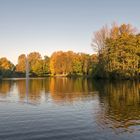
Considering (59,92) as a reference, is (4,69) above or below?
above

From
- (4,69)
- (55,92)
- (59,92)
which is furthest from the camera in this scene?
(4,69)

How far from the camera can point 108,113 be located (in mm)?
26859

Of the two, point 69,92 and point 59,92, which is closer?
point 69,92

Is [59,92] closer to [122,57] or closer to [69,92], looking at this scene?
[69,92]

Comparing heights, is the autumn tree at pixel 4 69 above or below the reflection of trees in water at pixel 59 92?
above

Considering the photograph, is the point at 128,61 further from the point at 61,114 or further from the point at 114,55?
the point at 61,114

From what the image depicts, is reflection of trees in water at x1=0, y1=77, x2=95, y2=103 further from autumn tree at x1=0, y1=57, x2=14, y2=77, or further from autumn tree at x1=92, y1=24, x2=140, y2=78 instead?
autumn tree at x1=0, y1=57, x2=14, y2=77

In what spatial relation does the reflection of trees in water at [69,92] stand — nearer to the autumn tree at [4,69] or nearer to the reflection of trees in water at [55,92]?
the reflection of trees in water at [55,92]

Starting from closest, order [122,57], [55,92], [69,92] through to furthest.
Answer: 1. [69,92]
2. [55,92]
3. [122,57]

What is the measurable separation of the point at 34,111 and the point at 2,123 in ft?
21.9

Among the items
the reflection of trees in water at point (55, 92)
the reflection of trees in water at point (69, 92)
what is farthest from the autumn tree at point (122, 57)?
the reflection of trees in water at point (69, 92)

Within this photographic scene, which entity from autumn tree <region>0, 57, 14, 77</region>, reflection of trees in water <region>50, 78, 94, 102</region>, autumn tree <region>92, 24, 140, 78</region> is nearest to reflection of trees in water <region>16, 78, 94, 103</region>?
reflection of trees in water <region>50, 78, 94, 102</region>

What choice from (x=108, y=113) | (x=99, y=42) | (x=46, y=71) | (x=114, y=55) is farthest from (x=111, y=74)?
(x=46, y=71)

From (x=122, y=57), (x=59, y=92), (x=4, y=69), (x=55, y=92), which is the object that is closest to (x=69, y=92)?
(x=59, y=92)
